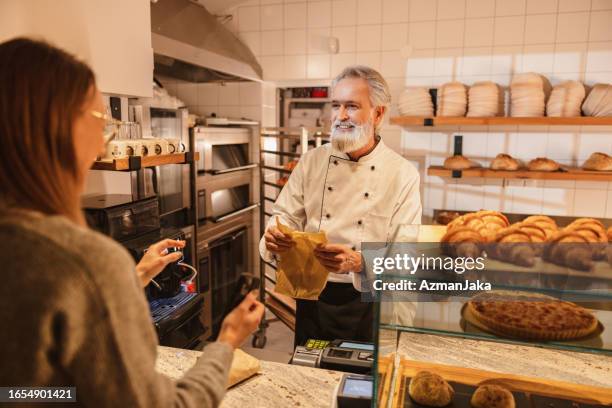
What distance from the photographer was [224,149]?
395cm

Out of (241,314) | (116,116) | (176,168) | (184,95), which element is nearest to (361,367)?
(241,314)

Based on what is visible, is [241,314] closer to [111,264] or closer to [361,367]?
[111,264]

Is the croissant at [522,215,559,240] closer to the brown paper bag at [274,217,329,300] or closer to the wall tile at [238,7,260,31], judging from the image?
the brown paper bag at [274,217,329,300]

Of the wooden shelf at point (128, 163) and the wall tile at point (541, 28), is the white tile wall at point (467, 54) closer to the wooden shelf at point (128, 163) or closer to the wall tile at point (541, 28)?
the wall tile at point (541, 28)

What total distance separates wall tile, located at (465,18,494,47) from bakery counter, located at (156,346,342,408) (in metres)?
3.14

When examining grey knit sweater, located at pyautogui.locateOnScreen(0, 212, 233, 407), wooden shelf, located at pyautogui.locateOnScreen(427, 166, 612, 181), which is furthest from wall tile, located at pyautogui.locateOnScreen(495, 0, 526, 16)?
grey knit sweater, located at pyautogui.locateOnScreen(0, 212, 233, 407)

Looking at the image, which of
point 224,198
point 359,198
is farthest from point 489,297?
point 224,198

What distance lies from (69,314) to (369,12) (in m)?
3.83

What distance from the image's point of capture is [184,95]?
4562 millimetres

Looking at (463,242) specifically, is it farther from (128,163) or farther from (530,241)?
(128,163)

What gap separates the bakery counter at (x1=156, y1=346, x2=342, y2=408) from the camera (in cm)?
126

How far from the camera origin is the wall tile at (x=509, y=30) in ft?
11.9

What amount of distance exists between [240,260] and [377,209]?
7.85 feet

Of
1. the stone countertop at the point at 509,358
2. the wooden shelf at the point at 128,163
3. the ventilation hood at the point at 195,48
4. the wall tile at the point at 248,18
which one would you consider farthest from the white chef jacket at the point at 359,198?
the wall tile at the point at 248,18
